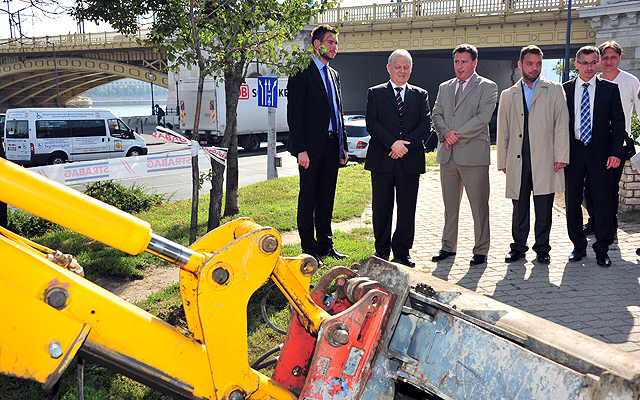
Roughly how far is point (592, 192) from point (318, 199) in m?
2.96

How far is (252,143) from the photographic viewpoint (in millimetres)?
25078

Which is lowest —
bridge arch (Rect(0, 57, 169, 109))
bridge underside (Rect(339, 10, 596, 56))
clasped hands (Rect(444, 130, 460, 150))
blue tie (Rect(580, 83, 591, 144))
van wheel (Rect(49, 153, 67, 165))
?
van wheel (Rect(49, 153, 67, 165))

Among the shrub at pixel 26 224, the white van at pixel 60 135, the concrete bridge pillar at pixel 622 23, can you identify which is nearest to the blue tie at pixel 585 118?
the shrub at pixel 26 224

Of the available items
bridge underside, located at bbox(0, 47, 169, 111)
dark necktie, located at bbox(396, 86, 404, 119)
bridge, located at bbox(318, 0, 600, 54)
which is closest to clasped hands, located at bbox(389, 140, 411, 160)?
dark necktie, located at bbox(396, 86, 404, 119)

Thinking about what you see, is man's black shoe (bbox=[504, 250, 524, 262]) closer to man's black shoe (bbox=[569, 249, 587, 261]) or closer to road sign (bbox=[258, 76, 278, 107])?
man's black shoe (bbox=[569, 249, 587, 261])

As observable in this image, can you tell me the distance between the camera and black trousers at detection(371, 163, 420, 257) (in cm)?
568

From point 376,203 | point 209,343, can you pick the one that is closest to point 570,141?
point 376,203

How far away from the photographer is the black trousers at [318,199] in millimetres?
5520

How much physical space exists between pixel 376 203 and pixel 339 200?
3798 mm

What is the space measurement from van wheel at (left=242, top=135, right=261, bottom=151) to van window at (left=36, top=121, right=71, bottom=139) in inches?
309

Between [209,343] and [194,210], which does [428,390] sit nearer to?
[209,343]

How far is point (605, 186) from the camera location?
568cm

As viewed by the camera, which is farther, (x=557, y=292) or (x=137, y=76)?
(x=137, y=76)

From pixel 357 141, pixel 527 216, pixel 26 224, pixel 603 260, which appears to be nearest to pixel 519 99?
pixel 527 216
